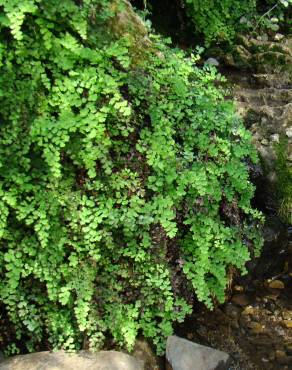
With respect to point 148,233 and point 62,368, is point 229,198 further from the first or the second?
point 62,368

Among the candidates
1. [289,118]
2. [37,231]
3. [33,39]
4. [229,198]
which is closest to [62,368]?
[37,231]

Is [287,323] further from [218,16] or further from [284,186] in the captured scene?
[218,16]

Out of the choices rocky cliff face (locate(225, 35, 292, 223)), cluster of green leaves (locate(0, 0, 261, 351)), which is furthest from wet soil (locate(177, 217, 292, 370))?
cluster of green leaves (locate(0, 0, 261, 351))

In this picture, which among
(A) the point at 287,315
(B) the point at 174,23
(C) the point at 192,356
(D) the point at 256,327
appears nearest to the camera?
(C) the point at 192,356

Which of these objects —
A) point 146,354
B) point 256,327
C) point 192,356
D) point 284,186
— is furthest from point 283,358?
point 284,186

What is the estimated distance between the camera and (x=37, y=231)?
3766 millimetres

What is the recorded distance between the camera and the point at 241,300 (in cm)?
514

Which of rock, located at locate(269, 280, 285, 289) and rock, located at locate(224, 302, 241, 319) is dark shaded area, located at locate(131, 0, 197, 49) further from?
rock, located at locate(224, 302, 241, 319)

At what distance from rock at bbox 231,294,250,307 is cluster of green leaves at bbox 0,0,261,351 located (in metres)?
0.68

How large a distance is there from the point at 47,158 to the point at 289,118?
10.1 feet

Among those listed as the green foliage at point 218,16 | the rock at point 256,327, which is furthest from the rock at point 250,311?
the green foliage at point 218,16

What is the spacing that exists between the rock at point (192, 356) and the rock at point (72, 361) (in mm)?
352

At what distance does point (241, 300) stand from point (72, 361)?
1.87 meters

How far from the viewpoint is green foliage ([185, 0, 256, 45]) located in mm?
6578
